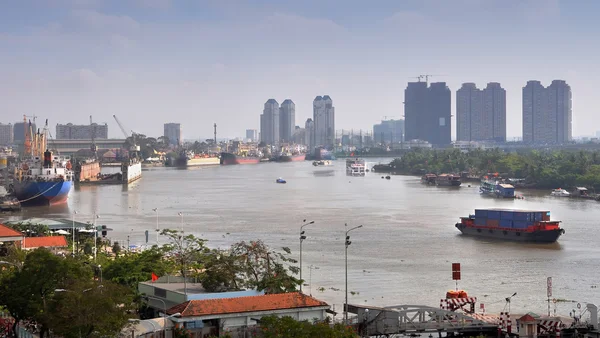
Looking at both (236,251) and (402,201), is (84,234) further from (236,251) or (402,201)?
(402,201)

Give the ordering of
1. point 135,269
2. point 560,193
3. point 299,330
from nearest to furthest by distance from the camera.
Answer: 1. point 299,330
2. point 135,269
3. point 560,193

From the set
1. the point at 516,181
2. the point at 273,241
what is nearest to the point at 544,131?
the point at 516,181

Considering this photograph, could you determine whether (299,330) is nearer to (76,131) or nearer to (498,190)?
(498,190)

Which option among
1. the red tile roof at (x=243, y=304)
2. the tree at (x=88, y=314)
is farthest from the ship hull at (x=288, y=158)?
the tree at (x=88, y=314)

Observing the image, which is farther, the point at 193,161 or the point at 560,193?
the point at 193,161

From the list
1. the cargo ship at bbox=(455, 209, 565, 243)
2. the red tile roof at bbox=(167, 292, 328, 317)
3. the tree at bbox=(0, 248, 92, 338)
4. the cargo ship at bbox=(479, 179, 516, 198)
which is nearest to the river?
the cargo ship at bbox=(455, 209, 565, 243)

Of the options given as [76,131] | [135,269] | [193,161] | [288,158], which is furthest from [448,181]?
[76,131]

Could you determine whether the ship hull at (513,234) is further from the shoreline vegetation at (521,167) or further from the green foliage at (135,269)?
the shoreline vegetation at (521,167)
